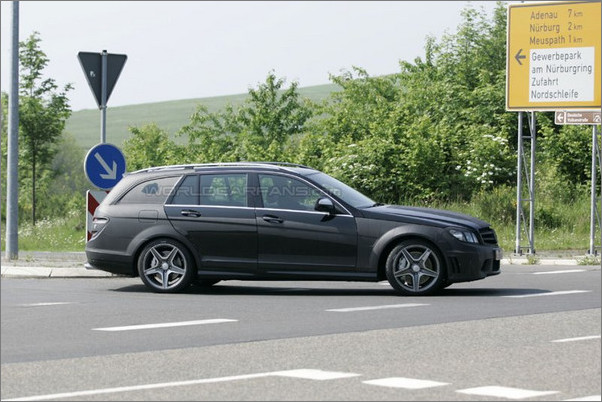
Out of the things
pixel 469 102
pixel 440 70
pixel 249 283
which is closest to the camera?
pixel 249 283

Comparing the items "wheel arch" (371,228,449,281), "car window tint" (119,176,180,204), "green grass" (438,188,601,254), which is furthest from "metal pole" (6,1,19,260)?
"green grass" (438,188,601,254)

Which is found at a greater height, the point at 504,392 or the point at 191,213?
the point at 191,213

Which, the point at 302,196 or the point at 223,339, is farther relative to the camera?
the point at 302,196

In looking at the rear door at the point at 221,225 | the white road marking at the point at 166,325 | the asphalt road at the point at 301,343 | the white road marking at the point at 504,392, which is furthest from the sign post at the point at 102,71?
the white road marking at the point at 504,392

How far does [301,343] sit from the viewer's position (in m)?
10.8

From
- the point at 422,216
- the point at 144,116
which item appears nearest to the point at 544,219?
the point at 422,216

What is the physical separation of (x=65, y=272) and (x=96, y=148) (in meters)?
1.96

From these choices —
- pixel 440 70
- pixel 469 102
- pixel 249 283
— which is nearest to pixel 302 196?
pixel 249 283

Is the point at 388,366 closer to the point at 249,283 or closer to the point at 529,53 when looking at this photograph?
the point at 249,283

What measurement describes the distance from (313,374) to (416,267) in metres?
6.24

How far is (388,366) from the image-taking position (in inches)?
368

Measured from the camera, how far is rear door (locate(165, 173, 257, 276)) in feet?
51.2

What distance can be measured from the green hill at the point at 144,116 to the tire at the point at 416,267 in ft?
282

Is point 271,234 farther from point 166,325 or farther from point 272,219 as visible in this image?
point 166,325
